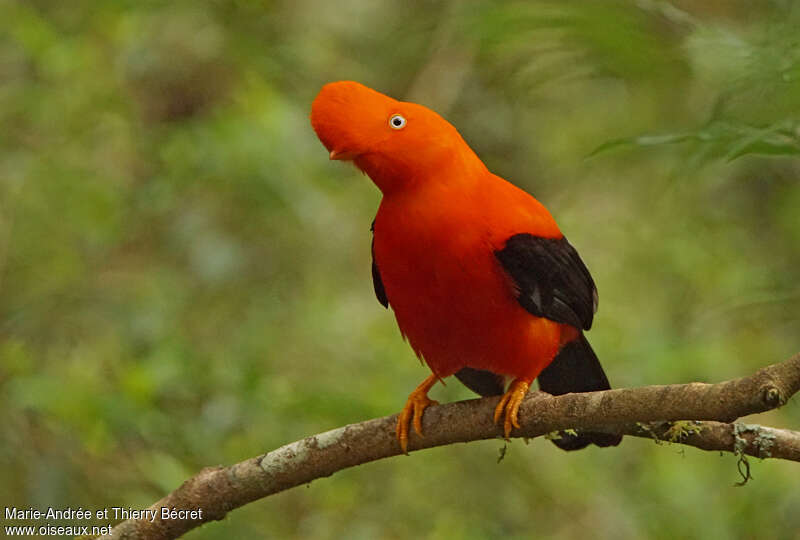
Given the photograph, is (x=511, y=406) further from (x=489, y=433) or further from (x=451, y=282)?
(x=451, y=282)

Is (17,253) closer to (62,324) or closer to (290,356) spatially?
(62,324)

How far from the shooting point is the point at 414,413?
123 inches

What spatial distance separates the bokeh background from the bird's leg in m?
0.76

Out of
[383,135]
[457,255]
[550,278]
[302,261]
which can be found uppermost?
[383,135]

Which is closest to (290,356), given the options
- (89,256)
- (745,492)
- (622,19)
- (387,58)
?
(89,256)

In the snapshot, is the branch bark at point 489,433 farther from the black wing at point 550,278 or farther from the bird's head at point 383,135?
the bird's head at point 383,135

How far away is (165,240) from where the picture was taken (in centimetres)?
607

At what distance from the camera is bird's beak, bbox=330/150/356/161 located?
257 centimetres

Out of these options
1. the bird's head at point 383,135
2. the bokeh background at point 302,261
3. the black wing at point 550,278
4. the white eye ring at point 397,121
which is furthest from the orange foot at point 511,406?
the bokeh background at point 302,261

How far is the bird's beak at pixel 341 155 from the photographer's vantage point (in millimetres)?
2568

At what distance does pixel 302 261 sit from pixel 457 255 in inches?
143

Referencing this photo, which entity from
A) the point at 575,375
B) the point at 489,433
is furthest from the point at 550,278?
the point at 575,375

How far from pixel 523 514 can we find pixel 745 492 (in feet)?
4.38

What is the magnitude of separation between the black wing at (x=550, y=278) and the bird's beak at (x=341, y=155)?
55cm
